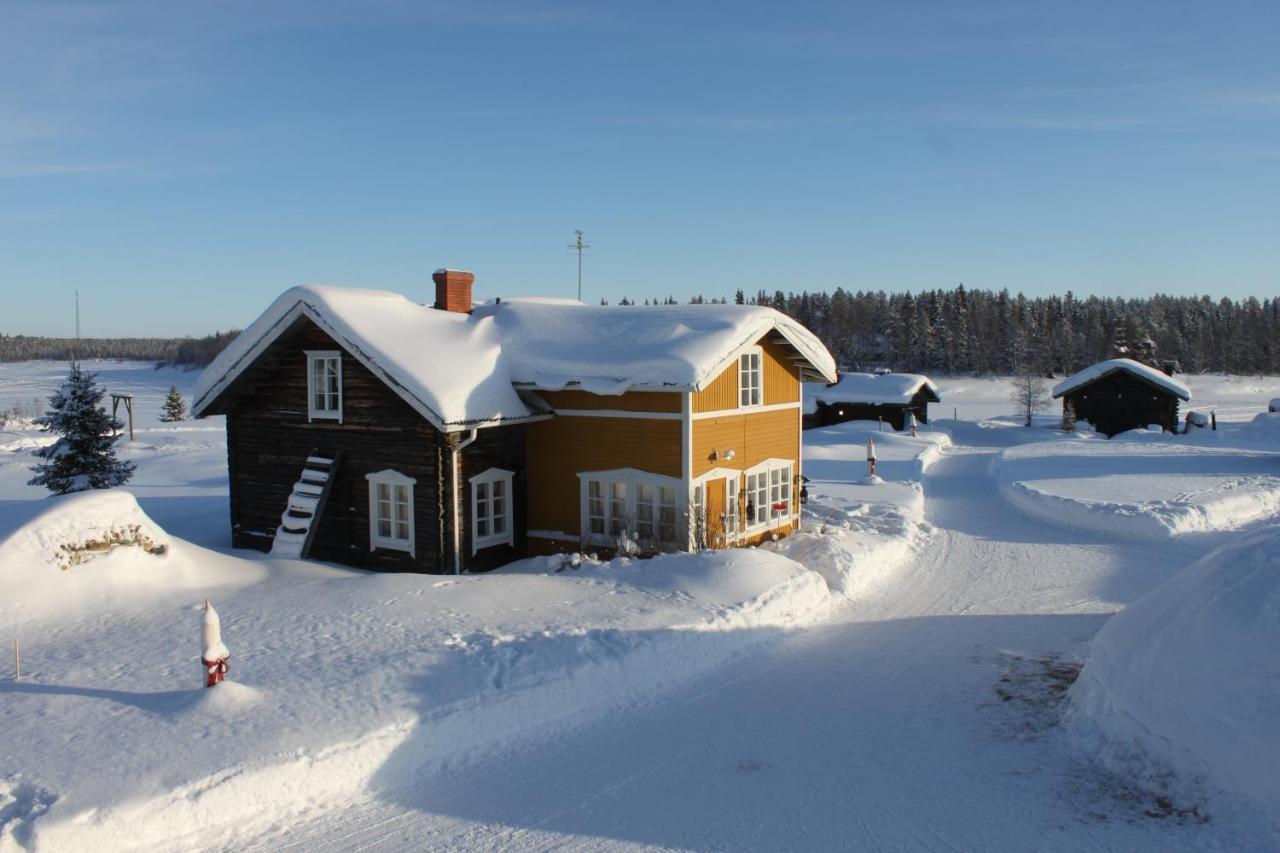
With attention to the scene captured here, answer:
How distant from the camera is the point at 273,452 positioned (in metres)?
17.5

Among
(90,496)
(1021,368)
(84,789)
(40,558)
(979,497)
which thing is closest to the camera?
(84,789)

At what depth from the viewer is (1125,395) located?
150 ft

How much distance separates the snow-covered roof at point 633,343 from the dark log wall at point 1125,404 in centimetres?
3284

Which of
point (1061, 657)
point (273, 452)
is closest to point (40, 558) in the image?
point (273, 452)

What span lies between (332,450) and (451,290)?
4.65m

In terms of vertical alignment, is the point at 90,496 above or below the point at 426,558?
above

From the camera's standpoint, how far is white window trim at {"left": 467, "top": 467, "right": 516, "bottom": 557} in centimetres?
1616

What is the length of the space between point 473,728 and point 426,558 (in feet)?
23.3

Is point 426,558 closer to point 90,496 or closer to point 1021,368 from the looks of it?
point 90,496

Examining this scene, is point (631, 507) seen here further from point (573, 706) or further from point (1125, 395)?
point (1125, 395)

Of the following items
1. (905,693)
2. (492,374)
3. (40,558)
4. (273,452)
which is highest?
(492,374)

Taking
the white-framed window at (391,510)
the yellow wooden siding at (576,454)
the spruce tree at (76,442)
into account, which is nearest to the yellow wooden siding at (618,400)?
the yellow wooden siding at (576,454)

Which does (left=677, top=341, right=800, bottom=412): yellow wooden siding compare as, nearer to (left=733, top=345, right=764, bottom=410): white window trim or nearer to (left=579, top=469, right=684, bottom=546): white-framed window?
(left=733, top=345, right=764, bottom=410): white window trim

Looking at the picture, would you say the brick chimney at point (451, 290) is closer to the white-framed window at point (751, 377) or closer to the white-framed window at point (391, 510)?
the white-framed window at point (391, 510)
